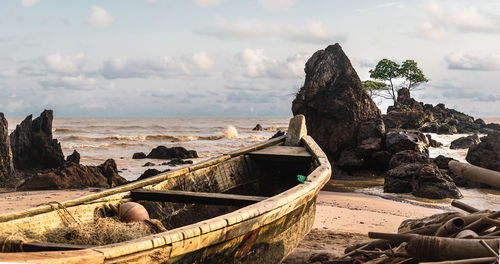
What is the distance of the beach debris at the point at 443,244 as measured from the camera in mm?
3916

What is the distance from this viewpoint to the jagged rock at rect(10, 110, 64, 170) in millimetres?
16906

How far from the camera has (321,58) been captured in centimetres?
1828

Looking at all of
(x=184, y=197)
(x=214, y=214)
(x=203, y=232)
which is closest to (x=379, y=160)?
(x=214, y=214)

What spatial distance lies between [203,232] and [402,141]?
560 inches

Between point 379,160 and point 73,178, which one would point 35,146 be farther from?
point 379,160

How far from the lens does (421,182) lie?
12.5 meters

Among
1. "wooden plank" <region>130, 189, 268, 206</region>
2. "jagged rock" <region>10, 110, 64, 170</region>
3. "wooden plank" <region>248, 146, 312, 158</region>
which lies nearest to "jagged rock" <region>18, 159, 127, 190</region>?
"jagged rock" <region>10, 110, 64, 170</region>

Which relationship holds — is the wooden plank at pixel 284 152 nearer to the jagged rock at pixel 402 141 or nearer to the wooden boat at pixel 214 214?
the wooden boat at pixel 214 214

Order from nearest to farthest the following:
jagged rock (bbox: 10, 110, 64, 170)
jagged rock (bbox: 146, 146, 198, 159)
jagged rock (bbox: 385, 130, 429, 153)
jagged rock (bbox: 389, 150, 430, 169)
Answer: jagged rock (bbox: 389, 150, 430, 169)
jagged rock (bbox: 385, 130, 429, 153)
jagged rock (bbox: 10, 110, 64, 170)
jagged rock (bbox: 146, 146, 198, 159)

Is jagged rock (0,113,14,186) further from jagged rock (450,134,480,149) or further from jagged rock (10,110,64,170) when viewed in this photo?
jagged rock (450,134,480,149)

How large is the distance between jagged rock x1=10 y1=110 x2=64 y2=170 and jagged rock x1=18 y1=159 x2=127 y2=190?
2.83 metres

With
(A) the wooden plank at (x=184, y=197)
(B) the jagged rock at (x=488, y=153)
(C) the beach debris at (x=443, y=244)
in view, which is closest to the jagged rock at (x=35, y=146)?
(A) the wooden plank at (x=184, y=197)

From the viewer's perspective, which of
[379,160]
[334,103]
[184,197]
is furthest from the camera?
[334,103]

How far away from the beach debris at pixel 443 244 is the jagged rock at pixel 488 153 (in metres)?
10.9
